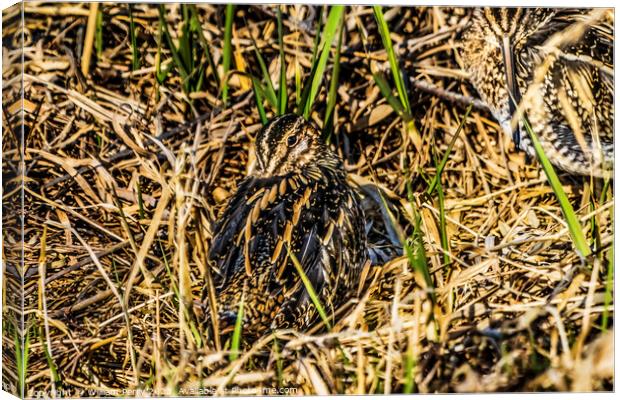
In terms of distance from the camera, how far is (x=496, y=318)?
4.29 m

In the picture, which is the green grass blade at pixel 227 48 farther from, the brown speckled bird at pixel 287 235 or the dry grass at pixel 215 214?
the brown speckled bird at pixel 287 235

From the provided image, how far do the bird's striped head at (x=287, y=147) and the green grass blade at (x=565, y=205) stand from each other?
842 millimetres

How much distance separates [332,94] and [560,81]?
3.22 feet

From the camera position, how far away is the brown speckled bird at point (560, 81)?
452 centimetres

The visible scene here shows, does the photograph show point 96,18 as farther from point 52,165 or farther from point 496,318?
point 496,318

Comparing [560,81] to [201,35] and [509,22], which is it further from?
[201,35]

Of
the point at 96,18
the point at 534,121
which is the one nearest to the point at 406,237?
the point at 534,121

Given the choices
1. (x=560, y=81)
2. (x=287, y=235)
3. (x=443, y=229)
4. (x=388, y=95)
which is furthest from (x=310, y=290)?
(x=560, y=81)

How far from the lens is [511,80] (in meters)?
4.59

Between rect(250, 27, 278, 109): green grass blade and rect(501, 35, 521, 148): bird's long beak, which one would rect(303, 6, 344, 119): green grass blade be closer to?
rect(250, 27, 278, 109): green grass blade

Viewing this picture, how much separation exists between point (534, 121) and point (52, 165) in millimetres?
1987

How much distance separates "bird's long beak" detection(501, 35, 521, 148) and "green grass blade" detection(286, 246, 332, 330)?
3.52 feet

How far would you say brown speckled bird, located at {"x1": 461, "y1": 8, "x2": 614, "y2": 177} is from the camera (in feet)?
14.8

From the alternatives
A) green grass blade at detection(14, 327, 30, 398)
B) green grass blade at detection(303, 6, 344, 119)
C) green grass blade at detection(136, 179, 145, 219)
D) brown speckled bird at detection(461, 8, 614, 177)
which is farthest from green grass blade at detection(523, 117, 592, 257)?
green grass blade at detection(14, 327, 30, 398)
